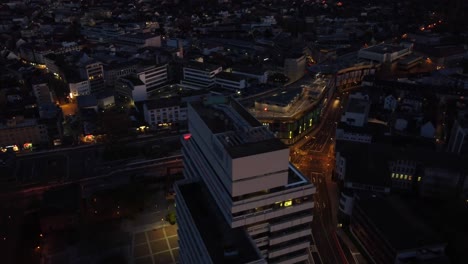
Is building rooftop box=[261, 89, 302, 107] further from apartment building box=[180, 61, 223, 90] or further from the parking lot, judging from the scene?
the parking lot

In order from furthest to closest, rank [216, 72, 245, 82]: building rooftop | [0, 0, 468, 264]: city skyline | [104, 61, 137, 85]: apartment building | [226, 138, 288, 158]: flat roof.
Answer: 1. [104, 61, 137, 85]: apartment building
2. [216, 72, 245, 82]: building rooftop
3. [0, 0, 468, 264]: city skyline
4. [226, 138, 288, 158]: flat roof

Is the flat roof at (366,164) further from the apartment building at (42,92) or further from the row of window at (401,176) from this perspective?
the apartment building at (42,92)

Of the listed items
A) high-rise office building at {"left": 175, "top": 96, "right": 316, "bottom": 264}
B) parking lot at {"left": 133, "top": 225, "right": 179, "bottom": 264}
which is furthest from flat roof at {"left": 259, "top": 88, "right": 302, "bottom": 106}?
high-rise office building at {"left": 175, "top": 96, "right": 316, "bottom": 264}

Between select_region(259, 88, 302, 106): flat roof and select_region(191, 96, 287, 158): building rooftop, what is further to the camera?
select_region(259, 88, 302, 106): flat roof

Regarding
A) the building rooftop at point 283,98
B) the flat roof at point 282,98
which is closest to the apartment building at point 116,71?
the flat roof at point 282,98

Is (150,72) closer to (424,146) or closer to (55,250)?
(55,250)

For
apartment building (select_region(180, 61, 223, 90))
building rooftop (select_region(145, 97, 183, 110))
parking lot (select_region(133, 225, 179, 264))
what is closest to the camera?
parking lot (select_region(133, 225, 179, 264))

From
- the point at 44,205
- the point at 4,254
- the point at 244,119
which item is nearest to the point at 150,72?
the point at 44,205
